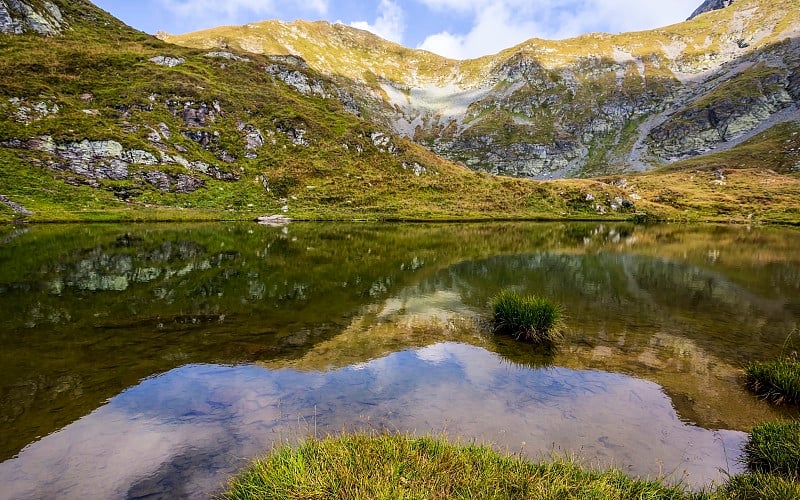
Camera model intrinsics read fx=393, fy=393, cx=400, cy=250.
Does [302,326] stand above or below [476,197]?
below

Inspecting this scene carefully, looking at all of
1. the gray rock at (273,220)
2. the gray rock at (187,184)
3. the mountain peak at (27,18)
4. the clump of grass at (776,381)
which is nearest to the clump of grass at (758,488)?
the clump of grass at (776,381)

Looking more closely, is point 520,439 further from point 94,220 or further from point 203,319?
point 94,220

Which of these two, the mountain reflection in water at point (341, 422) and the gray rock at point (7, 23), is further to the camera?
the gray rock at point (7, 23)

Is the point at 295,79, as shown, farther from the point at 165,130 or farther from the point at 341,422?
the point at 341,422

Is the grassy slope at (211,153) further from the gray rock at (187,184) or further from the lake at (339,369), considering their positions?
the lake at (339,369)

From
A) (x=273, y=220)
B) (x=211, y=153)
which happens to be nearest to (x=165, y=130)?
(x=211, y=153)

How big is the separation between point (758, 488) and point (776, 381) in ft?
26.0

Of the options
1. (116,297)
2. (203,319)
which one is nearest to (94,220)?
(116,297)

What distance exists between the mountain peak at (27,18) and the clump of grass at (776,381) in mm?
A: 178142

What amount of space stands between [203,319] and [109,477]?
11682 millimetres

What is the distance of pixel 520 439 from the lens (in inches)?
375

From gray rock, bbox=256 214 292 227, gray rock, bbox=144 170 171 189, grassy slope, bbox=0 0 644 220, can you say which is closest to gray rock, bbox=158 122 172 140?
grassy slope, bbox=0 0 644 220

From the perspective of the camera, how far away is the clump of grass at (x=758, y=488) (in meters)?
6.30

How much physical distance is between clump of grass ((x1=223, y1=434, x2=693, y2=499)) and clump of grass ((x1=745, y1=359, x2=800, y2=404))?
8.53 m
